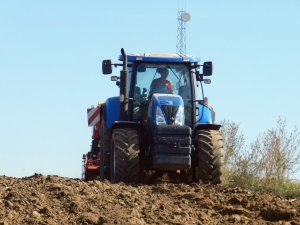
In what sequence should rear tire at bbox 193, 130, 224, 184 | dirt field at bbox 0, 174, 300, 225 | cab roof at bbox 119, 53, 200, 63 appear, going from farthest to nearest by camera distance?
cab roof at bbox 119, 53, 200, 63 → rear tire at bbox 193, 130, 224, 184 → dirt field at bbox 0, 174, 300, 225

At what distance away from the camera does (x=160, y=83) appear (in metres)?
12.4

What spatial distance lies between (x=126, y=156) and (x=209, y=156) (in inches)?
49.2

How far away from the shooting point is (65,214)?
24.0ft

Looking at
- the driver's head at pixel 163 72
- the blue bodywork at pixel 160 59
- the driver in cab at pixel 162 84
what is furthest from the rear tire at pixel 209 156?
the blue bodywork at pixel 160 59

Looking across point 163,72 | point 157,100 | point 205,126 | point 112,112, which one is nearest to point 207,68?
point 163,72

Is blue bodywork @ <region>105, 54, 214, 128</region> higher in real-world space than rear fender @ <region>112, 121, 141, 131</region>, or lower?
higher

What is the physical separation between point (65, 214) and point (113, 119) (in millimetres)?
5473

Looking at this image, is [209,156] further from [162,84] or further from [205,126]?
[162,84]

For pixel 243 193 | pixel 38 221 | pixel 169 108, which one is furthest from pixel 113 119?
pixel 38 221

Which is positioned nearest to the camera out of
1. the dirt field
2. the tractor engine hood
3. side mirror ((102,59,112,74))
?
the dirt field

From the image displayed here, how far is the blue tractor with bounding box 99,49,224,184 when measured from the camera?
1127 cm

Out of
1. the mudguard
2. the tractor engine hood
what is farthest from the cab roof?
the tractor engine hood

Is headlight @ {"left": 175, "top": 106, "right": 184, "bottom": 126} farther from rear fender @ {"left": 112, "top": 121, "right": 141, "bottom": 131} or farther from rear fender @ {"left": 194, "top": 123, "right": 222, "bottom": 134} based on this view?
rear fender @ {"left": 112, "top": 121, "right": 141, "bottom": 131}

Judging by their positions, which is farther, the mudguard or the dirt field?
the mudguard
